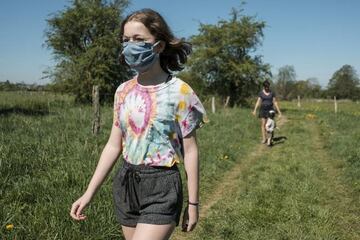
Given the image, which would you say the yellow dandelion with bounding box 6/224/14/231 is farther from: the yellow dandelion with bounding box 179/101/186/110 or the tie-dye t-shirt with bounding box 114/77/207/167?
the yellow dandelion with bounding box 179/101/186/110

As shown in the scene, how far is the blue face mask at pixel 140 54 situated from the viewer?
102 inches

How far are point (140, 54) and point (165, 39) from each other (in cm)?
20

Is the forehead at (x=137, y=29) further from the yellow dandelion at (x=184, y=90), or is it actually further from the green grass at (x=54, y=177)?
the green grass at (x=54, y=177)

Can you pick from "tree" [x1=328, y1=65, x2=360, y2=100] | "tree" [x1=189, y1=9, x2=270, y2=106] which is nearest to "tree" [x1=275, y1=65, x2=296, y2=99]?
"tree" [x1=328, y1=65, x2=360, y2=100]

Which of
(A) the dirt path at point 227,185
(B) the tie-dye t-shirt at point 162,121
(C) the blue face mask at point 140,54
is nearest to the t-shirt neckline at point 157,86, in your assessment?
(B) the tie-dye t-shirt at point 162,121

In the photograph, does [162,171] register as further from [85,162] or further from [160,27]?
[85,162]

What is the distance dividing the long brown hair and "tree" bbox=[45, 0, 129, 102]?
99.7 feet

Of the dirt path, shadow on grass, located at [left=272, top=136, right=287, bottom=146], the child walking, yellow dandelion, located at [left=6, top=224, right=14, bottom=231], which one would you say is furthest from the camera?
shadow on grass, located at [left=272, top=136, right=287, bottom=146]

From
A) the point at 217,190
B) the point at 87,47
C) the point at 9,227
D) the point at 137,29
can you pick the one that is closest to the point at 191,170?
the point at 137,29

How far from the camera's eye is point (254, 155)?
38.5ft

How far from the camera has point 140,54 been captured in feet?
8.49

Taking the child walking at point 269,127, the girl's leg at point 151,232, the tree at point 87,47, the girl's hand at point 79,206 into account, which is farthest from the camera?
the tree at point 87,47

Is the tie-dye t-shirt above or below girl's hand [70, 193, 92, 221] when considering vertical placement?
above

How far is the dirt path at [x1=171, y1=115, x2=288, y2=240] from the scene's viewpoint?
6.42 m
